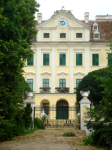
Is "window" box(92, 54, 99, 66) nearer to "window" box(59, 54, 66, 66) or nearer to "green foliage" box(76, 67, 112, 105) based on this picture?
"window" box(59, 54, 66, 66)

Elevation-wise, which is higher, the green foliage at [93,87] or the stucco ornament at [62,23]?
the stucco ornament at [62,23]

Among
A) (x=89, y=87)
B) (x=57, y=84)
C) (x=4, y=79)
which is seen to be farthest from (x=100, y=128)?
(x=57, y=84)

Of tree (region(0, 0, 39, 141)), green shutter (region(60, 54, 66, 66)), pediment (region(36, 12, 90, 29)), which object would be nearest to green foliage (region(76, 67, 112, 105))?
green shutter (region(60, 54, 66, 66))

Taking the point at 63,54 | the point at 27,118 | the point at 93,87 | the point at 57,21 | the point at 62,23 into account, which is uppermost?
the point at 57,21

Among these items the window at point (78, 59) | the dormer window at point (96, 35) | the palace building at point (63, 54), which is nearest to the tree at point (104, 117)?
the palace building at point (63, 54)

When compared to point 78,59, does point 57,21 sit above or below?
above

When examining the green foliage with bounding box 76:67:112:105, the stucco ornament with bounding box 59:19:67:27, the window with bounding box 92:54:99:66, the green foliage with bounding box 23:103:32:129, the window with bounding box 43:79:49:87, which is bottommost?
the green foliage with bounding box 23:103:32:129

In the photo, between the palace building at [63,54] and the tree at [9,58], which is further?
the palace building at [63,54]

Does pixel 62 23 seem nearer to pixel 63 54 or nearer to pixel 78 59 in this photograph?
pixel 63 54

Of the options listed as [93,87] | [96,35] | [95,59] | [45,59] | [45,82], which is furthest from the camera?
[96,35]

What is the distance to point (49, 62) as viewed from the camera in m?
34.0

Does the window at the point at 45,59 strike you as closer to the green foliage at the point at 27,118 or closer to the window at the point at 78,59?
the window at the point at 78,59

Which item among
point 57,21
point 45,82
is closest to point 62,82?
point 45,82

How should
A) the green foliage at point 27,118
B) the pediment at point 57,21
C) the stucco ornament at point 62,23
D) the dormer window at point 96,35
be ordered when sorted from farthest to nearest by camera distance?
the dormer window at point 96,35 → the stucco ornament at point 62,23 → the pediment at point 57,21 → the green foliage at point 27,118
